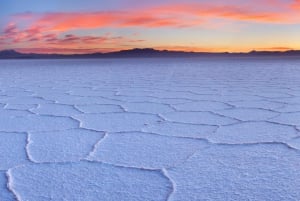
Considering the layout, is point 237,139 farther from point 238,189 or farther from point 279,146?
point 238,189

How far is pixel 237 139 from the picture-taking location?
154 cm

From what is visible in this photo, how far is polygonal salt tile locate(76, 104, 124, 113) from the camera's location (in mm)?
2368

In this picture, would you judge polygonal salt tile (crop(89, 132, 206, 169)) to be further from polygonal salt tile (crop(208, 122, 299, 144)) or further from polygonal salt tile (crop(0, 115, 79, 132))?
polygonal salt tile (crop(0, 115, 79, 132))

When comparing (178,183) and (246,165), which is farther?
(246,165)

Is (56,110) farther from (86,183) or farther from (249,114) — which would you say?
(86,183)

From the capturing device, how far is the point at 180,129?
5.74 feet

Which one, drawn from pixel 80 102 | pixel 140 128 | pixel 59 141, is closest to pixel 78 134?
pixel 59 141

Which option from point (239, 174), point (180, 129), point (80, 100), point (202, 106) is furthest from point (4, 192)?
point (80, 100)

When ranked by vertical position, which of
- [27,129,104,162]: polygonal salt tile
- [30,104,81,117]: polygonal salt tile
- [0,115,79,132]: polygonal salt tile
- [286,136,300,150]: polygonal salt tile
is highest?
[286,136,300,150]: polygonal salt tile

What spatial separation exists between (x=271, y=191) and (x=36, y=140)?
0.94m

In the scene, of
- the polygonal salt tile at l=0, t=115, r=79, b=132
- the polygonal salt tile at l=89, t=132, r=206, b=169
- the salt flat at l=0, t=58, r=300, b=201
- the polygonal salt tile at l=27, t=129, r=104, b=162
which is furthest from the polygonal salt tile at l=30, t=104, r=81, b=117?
the polygonal salt tile at l=89, t=132, r=206, b=169

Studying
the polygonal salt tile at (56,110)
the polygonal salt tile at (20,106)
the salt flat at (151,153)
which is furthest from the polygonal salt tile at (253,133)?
the polygonal salt tile at (20,106)

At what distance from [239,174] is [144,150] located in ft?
1.23

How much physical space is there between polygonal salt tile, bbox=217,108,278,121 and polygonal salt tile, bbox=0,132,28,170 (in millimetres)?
1004
